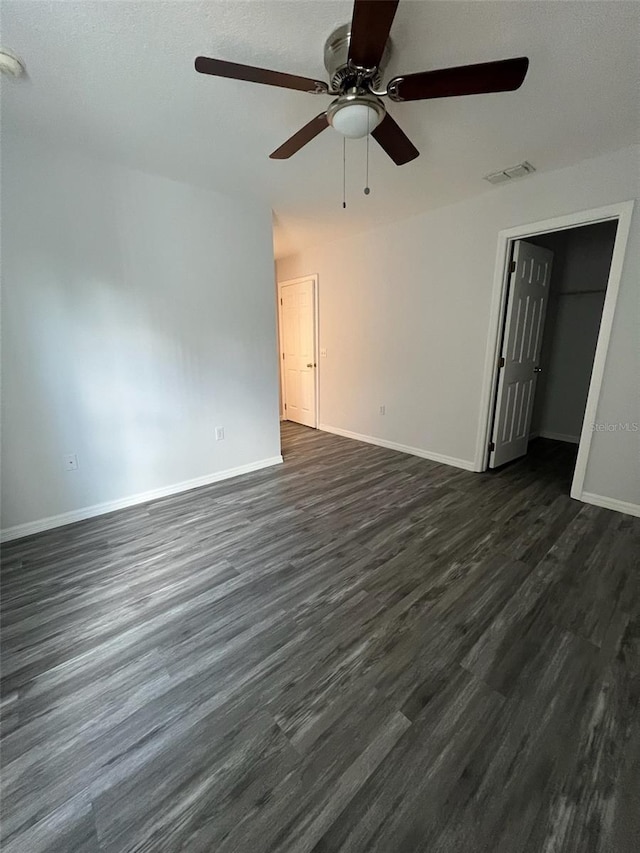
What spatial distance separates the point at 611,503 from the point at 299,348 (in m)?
4.15

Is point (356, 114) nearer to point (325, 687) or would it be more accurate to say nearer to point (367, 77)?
point (367, 77)

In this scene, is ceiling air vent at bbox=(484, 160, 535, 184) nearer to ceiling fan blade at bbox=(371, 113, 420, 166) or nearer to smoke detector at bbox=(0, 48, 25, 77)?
ceiling fan blade at bbox=(371, 113, 420, 166)

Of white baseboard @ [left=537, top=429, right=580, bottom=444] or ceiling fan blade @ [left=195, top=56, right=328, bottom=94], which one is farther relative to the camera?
white baseboard @ [left=537, top=429, right=580, bottom=444]

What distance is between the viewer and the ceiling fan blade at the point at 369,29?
108cm

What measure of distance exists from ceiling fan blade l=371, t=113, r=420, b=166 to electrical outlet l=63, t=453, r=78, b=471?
2913 mm

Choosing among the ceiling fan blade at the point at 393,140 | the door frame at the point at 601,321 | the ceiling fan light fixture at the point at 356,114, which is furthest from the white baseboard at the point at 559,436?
the ceiling fan light fixture at the point at 356,114

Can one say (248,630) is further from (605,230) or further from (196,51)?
(605,230)

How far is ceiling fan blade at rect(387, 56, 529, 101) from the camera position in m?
1.29

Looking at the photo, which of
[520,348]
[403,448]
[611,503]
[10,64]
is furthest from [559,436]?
[10,64]

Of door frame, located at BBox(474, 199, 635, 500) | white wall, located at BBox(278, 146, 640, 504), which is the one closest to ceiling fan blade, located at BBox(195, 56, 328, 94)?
white wall, located at BBox(278, 146, 640, 504)

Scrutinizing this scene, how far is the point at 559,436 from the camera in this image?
4578 millimetres

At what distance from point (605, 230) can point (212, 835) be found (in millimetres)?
5473

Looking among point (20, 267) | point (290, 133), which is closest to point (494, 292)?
point (290, 133)

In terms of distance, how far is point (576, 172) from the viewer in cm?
255
